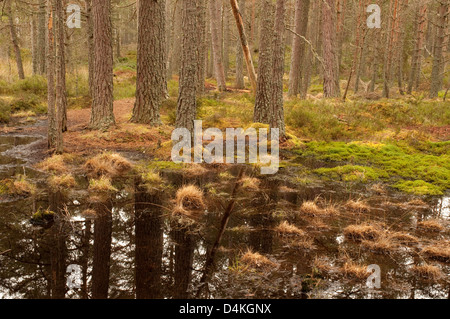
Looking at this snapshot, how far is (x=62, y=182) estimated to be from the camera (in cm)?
715

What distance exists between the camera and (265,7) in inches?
403

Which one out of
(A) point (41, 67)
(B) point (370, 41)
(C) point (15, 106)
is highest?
(B) point (370, 41)

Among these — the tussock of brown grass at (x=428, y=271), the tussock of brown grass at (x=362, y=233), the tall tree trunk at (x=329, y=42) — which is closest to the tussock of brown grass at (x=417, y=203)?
the tussock of brown grass at (x=362, y=233)

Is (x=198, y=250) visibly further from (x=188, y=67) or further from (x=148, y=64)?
(x=148, y=64)

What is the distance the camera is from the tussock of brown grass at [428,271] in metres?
4.32

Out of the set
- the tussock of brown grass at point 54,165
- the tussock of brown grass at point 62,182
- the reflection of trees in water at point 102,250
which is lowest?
the reflection of trees in water at point 102,250

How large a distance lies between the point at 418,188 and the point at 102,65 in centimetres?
969

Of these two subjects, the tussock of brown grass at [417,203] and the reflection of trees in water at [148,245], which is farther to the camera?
the tussock of brown grass at [417,203]

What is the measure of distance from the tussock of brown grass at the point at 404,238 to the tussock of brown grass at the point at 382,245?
178mm

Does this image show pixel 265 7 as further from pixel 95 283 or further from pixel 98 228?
pixel 95 283

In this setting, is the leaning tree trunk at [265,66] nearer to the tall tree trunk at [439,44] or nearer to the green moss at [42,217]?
the green moss at [42,217]

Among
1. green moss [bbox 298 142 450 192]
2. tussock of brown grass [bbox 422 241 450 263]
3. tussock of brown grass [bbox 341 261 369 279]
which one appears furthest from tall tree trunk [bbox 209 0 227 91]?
tussock of brown grass [bbox 341 261 369 279]

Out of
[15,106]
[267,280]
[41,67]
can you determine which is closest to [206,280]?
[267,280]

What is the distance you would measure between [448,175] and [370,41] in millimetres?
30102
